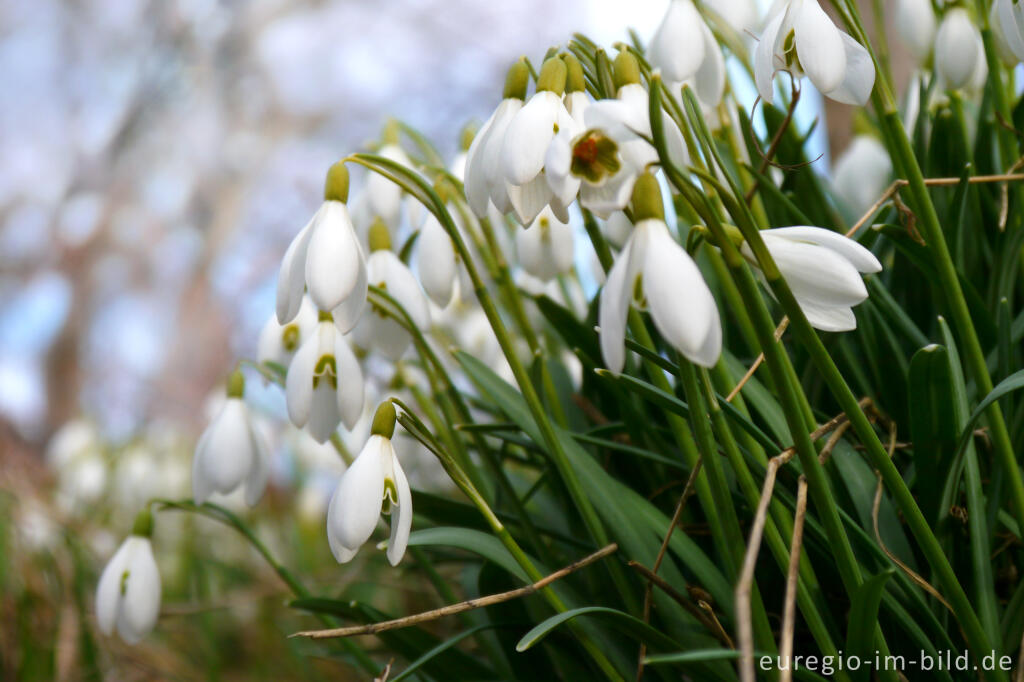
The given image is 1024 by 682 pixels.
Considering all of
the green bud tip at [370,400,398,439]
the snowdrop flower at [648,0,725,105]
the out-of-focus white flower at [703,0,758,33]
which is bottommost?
the green bud tip at [370,400,398,439]

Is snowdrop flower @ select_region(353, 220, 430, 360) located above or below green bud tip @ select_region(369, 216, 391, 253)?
below

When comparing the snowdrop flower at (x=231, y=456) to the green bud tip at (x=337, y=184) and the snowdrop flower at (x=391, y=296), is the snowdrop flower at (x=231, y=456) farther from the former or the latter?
the green bud tip at (x=337, y=184)

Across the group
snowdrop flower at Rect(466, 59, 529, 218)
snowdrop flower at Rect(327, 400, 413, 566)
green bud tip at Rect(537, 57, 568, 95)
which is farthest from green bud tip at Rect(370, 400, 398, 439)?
green bud tip at Rect(537, 57, 568, 95)

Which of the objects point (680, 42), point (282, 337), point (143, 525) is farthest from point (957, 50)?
point (143, 525)

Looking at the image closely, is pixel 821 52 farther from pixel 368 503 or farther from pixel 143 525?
pixel 143 525

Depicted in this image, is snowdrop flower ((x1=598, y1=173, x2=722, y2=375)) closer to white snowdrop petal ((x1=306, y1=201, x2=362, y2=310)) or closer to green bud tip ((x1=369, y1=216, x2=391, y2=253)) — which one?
white snowdrop petal ((x1=306, y1=201, x2=362, y2=310))

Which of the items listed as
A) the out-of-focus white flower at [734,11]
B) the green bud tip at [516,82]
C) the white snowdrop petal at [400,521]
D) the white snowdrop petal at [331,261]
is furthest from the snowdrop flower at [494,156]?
the out-of-focus white flower at [734,11]
